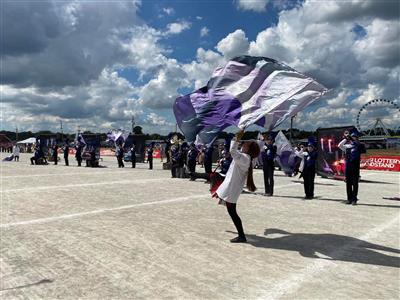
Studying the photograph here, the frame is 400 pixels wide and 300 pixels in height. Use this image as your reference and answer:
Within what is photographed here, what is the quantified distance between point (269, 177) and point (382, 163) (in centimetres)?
2245

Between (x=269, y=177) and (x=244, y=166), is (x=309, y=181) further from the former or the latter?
(x=244, y=166)

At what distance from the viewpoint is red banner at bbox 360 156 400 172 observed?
31.3 metres

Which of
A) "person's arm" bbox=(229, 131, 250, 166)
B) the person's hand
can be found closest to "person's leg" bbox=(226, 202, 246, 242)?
"person's arm" bbox=(229, 131, 250, 166)

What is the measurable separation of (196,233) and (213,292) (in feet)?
9.42

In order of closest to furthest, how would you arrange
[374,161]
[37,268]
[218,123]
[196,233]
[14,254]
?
[37,268]
[14,254]
[196,233]
[218,123]
[374,161]

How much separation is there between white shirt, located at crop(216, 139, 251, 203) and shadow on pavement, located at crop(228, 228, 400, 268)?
95 centimetres

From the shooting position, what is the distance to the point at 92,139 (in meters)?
30.1

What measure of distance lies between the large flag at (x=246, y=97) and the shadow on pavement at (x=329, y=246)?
2.30 metres

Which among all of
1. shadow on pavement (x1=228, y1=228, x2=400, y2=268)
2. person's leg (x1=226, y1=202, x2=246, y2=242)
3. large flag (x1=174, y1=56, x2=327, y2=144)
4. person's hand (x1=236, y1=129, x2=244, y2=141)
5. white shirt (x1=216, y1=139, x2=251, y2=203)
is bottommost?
shadow on pavement (x1=228, y1=228, x2=400, y2=268)

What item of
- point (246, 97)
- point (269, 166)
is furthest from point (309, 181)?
point (246, 97)

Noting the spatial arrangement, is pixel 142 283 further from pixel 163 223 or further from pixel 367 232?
pixel 367 232

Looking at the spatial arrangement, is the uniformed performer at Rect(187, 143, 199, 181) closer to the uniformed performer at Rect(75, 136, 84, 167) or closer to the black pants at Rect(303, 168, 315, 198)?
the black pants at Rect(303, 168, 315, 198)

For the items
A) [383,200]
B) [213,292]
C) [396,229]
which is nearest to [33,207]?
[213,292]

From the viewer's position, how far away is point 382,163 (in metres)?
32.0
